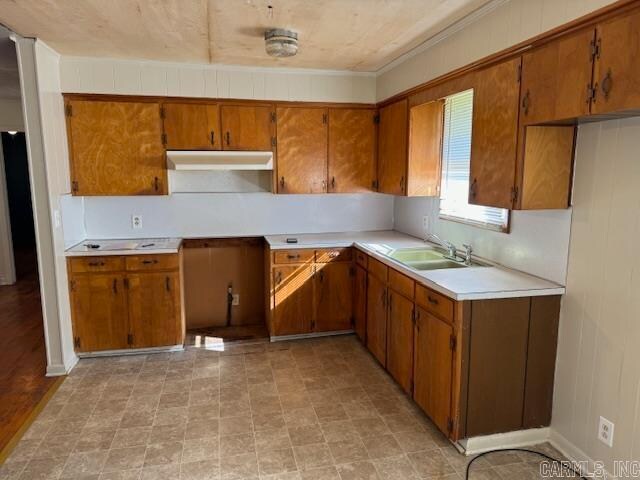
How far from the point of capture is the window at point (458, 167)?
3115 mm

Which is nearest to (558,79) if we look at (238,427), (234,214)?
(238,427)

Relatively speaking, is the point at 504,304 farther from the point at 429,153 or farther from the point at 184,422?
the point at 184,422

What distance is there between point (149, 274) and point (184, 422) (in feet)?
4.53

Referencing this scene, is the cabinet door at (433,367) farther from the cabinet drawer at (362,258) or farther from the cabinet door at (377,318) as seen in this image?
the cabinet drawer at (362,258)

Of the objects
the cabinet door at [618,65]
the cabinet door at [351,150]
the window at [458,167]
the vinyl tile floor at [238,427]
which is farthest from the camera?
the cabinet door at [351,150]

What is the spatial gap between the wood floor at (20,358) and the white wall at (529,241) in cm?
321

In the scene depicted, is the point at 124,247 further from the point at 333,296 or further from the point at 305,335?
the point at 333,296

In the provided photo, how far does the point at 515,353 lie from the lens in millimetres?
2385

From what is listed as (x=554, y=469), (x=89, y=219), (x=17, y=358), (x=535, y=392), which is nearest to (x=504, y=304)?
(x=535, y=392)

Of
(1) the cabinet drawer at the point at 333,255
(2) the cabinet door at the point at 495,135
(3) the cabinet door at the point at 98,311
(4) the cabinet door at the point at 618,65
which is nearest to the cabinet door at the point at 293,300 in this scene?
(1) the cabinet drawer at the point at 333,255

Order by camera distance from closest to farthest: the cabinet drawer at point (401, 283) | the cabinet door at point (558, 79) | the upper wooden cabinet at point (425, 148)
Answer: the cabinet door at point (558, 79) → the cabinet drawer at point (401, 283) → the upper wooden cabinet at point (425, 148)

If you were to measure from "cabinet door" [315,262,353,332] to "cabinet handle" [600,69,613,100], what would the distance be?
255 centimetres

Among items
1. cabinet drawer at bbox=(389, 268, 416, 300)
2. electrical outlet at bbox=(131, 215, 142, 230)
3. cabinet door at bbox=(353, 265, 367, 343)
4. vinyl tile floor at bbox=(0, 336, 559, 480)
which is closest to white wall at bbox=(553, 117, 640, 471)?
vinyl tile floor at bbox=(0, 336, 559, 480)

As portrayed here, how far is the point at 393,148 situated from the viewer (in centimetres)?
385
